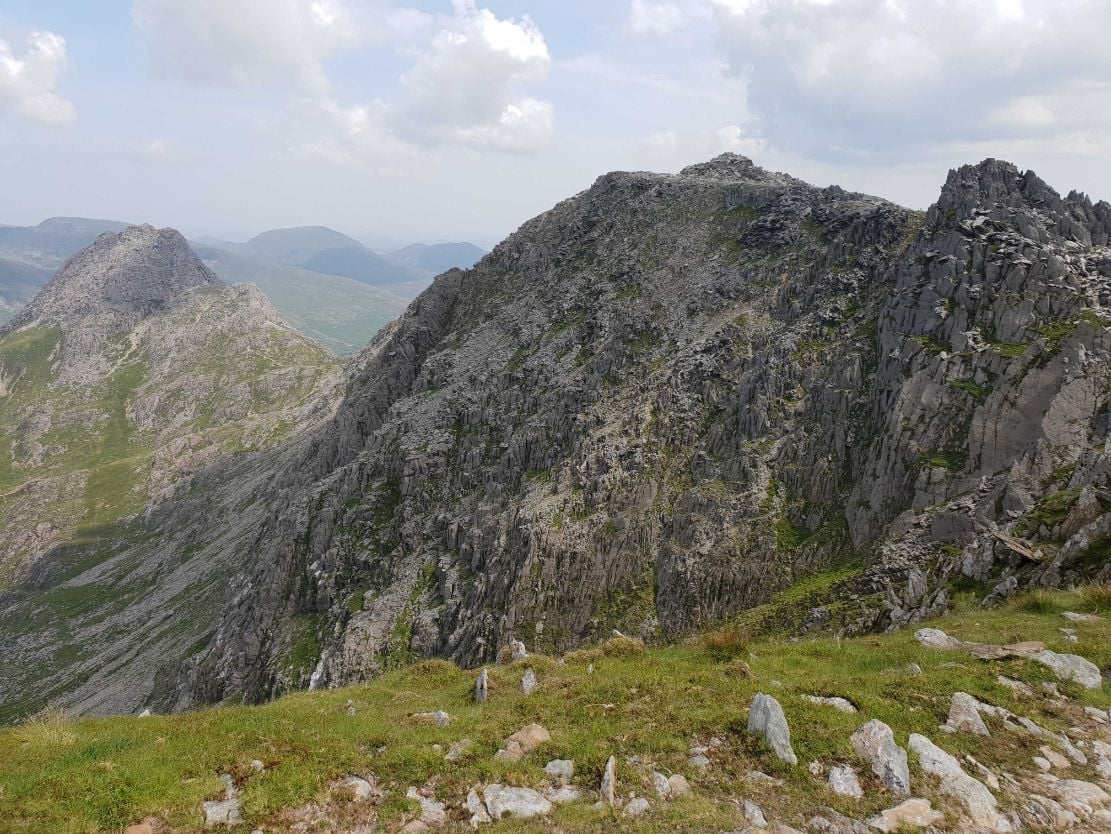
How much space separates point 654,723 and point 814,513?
6258cm

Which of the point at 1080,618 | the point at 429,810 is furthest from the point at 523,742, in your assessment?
the point at 1080,618

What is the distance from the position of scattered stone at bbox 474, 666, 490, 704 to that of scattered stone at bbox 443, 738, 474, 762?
4987 millimetres

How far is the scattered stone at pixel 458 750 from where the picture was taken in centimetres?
1634

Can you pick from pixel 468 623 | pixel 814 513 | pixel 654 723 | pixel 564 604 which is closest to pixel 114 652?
pixel 468 623

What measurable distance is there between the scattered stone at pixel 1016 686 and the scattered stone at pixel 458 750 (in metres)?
15.9

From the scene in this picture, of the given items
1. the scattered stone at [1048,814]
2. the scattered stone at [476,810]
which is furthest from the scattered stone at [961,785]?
the scattered stone at [476,810]

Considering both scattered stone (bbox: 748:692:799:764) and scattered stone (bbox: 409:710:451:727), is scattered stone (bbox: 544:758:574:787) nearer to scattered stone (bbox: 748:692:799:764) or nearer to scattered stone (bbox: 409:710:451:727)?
scattered stone (bbox: 748:692:799:764)

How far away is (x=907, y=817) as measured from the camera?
12234mm

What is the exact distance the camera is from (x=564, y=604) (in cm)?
8394

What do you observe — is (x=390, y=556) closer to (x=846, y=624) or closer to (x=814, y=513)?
(x=814, y=513)

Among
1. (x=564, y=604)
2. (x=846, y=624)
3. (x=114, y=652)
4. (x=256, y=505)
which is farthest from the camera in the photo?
(x=256, y=505)

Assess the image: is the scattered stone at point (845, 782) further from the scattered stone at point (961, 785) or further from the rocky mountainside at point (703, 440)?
the rocky mountainside at point (703, 440)

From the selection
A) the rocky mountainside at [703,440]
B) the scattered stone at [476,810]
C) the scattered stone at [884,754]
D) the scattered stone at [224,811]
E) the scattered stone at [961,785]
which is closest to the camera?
the scattered stone at [961,785]

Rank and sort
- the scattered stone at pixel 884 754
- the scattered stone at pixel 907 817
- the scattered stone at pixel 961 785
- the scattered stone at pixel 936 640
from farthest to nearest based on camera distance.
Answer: the scattered stone at pixel 936 640 → the scattered stone at pixel 884 754 → the scattered stone at pixel 961 785 → the scattered stone at pixel 907 817
